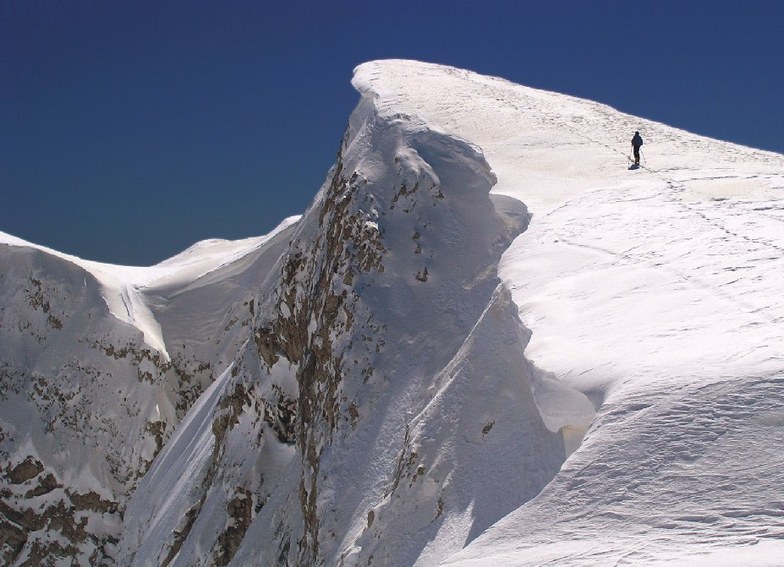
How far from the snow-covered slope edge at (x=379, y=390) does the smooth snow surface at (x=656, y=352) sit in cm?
73

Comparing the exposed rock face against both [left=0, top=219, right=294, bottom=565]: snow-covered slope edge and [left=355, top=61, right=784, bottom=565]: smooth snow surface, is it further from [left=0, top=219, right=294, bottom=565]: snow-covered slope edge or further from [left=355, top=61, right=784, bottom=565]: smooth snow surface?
[left=0, top=219, right=294, bottom=565]: snow-covered slope edge

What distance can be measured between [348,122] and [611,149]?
20.8 ft

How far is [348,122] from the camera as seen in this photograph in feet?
67.1

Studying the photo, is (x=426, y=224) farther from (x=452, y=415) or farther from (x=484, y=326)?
(x=452, y=415)

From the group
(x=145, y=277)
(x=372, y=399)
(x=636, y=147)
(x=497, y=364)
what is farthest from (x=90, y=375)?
(x=497, y=364)

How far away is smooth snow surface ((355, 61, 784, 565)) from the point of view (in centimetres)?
585

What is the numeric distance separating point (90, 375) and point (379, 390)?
2083 centimetres

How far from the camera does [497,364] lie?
10.1 m

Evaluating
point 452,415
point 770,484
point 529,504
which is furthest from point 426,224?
point 770,484

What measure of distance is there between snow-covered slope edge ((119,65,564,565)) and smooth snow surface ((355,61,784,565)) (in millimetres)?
729

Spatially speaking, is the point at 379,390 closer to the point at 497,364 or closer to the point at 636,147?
the point at 497,364

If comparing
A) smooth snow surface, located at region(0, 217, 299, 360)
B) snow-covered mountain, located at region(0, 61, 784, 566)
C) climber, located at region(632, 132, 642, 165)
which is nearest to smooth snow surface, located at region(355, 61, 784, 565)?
snow-covered mountain, located at region(0, 61, 784, 566)

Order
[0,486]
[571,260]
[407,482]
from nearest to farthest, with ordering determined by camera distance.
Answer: [407,482] → [571,260] → [0,486]

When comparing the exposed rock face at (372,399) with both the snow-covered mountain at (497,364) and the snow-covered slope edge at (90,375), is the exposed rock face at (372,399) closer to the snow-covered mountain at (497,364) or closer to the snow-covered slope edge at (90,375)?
the snow-covered mountain at (497,364)
